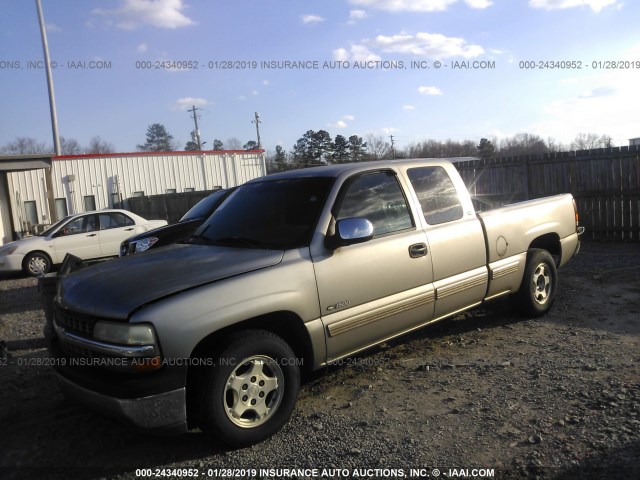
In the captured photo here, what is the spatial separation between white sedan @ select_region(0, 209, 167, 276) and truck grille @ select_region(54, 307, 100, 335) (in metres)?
9.80

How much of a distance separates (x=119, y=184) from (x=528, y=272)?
24209 mm

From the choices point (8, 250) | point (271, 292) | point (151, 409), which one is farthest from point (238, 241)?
point (8, 250)

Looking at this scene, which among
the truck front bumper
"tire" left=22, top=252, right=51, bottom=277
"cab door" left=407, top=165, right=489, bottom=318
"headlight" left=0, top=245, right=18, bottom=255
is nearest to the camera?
the truck front bumper

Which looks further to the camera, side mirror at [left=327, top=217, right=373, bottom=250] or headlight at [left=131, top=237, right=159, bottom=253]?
headlight at [left=131, top=237, right=159, bottom=253]

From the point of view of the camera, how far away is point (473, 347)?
5297 mm

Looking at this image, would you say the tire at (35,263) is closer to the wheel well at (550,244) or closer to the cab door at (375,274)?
the cab door at (375,274)

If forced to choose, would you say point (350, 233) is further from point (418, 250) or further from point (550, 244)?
point (550, 244)

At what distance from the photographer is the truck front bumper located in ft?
10.2

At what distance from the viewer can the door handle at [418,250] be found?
14.8ft

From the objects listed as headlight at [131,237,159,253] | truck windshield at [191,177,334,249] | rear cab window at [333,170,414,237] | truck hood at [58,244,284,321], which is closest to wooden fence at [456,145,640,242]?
rear cab window at [333,170,414,237]

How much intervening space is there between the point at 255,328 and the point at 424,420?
1376mm

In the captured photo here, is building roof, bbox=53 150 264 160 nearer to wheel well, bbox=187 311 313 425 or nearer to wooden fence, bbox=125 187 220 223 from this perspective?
wooden fence, bbox=125 187 220 223

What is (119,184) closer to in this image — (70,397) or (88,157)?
(88,157)

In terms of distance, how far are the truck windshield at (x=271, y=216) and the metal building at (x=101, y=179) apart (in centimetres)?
1527
